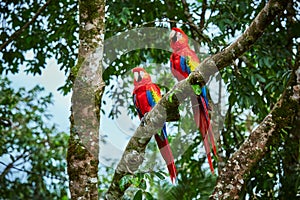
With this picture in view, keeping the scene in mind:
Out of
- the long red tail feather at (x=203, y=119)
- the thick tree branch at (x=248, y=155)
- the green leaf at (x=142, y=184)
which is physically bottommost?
the green leaf at (x=142, y=184)

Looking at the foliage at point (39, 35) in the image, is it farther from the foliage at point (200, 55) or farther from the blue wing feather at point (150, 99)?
the blue wing feather at point (150, 99)

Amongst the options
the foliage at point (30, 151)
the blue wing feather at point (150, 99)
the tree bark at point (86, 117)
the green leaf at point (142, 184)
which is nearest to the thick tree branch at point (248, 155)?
the green leaf at point (142, 184)

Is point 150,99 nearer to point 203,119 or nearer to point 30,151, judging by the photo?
point 203,119

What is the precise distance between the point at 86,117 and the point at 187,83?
12.5 inches

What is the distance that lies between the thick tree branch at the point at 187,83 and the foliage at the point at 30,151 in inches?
92.5

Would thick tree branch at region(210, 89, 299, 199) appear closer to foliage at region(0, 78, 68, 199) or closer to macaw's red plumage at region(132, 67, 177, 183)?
macaw's red plumage at region(132, 67, 177, 183)

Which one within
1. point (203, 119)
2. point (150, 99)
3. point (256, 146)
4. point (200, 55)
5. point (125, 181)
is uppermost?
point (200, 55)

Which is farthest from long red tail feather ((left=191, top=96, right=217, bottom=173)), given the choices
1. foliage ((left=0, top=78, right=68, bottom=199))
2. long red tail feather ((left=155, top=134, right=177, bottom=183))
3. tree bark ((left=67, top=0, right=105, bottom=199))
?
foliage ((left=0, top=78, right=68, bottom=199))

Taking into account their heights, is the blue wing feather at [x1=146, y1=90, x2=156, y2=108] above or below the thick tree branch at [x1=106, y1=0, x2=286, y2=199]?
above

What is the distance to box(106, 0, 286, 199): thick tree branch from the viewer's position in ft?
5.03

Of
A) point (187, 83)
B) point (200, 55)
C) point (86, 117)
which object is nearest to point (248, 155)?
point (187, 83)

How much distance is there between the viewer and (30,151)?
13.4 ft

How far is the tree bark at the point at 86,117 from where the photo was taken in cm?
150

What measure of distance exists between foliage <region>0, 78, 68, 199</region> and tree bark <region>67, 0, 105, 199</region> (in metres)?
2.29
